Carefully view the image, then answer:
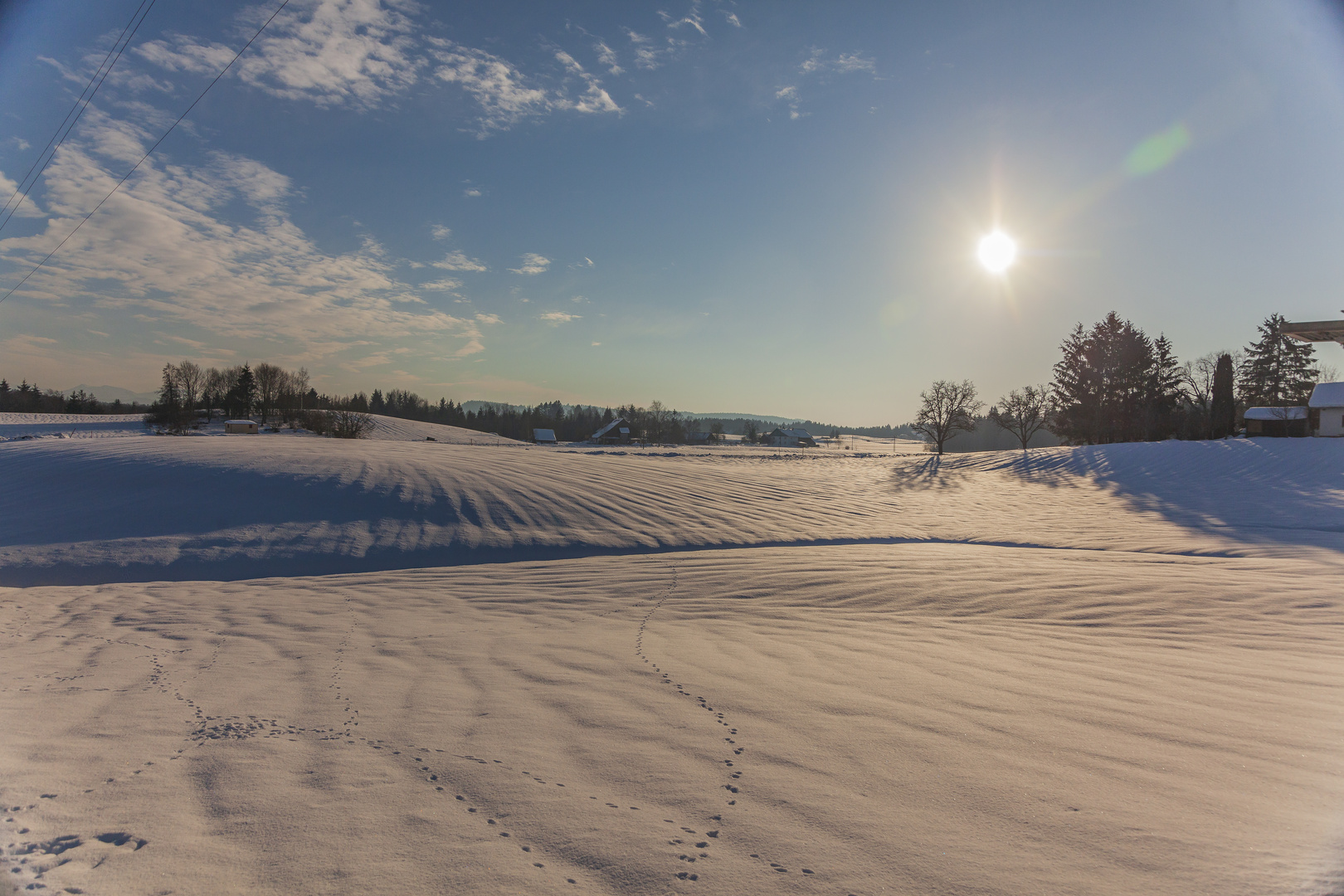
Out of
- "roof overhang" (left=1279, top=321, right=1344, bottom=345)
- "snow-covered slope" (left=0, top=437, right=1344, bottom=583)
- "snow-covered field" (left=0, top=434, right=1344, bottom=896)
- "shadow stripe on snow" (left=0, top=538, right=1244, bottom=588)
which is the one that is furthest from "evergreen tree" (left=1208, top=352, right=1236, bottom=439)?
"roof overhang" (left=1279, top=321, right=1344, bottom=345)

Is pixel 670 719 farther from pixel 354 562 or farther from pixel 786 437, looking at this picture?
pixel 786 437

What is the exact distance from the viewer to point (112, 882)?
1655 millimetres

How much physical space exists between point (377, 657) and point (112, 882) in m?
2.52

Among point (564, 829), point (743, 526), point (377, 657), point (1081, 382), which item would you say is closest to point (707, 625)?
point (377, 657)

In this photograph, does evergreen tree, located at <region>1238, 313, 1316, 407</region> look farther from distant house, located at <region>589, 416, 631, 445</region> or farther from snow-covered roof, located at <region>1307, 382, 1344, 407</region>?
distant house, located at <region>589, 416, 631, 445</region>

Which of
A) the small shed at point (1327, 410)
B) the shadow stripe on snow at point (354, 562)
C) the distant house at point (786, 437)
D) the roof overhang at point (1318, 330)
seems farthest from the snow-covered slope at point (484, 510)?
the distant house at point (786, 437)

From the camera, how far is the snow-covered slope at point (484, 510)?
8742 mm

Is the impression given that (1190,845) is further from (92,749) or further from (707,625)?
(92,749)

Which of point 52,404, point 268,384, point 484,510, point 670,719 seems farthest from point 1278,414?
point 52,404

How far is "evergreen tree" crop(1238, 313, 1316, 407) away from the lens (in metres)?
40.6

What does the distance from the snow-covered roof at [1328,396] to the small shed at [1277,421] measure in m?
0.82

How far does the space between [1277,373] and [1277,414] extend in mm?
18450

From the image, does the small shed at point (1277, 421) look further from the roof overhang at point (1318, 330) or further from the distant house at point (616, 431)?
the distant house at point (616, 431)

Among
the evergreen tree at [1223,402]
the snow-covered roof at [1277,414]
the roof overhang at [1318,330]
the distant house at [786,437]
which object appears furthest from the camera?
the distant house at [786,437]
